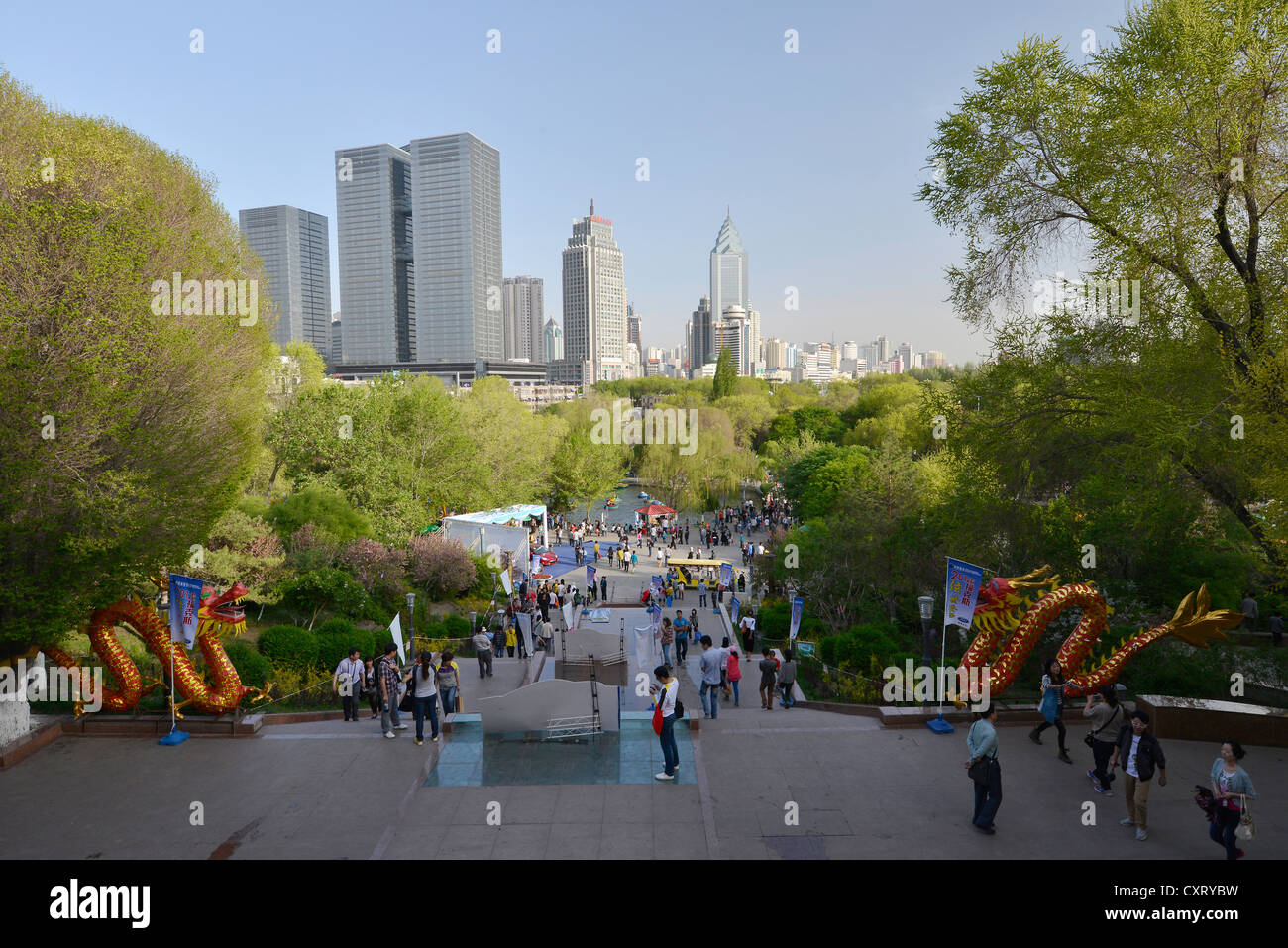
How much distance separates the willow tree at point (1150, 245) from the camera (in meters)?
11.6

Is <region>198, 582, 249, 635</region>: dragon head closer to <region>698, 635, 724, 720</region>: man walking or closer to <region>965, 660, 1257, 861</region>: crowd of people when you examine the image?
<region>698, 635, 724, 720</region>: man walking

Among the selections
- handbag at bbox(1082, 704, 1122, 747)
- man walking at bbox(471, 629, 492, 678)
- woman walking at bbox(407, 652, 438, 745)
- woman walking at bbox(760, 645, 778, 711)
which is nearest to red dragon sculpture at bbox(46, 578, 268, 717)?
woman walking at bbox(407, 652, 438, 745)

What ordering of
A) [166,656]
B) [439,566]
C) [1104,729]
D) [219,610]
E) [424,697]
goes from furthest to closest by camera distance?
1. [439,566]
2. [219,610]
3. [166,656]
4. [424,697]
5. [1104,729]

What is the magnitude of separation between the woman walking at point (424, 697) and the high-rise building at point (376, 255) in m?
150

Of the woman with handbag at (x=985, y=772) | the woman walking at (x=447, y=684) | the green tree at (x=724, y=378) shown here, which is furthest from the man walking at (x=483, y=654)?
the green tree at (x=724, y=378)

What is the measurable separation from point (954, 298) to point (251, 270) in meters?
17.8

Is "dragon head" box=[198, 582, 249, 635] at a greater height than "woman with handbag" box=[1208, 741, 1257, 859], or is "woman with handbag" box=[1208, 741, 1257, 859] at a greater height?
"dragon head" box=[198, 582, 249, 635]

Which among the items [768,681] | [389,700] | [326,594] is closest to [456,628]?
[326,594]

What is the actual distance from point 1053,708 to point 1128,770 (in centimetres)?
232

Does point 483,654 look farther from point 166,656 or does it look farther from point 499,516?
point 499,516

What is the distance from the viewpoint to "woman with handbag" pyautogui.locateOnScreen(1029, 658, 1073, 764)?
1019 cm

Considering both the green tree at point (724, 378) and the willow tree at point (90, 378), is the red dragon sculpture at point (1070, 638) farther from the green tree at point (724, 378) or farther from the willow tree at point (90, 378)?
the green tree at point (724, 378)

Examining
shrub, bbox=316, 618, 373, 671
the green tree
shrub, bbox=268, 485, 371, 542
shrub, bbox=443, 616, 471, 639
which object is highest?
the green tree

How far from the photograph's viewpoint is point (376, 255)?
14912 cm
